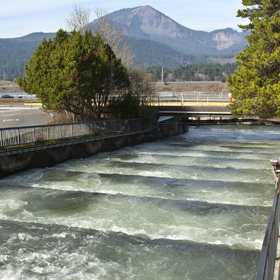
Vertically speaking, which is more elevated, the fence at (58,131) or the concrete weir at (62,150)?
the fence at (58,131)

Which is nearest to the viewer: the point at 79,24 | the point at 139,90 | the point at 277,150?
the point at 277,150

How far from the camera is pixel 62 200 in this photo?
1435cm

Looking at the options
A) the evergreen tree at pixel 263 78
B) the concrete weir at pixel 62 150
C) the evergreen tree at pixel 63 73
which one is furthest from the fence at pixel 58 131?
the evergreen tree at pixel 263 78

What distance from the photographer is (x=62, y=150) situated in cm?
2158

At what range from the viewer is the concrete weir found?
17906 millimetres

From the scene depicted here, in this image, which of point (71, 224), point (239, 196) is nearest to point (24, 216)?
point (71, 224)

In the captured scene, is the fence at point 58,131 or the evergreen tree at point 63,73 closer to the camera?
the fence at point 58,131

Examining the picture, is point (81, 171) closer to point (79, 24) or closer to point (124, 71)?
point (124, 71)

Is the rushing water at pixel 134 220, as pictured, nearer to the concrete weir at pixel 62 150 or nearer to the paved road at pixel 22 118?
→ the concrete weir at pixel 62 150

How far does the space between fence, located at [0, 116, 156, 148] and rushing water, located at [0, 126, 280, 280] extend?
171 cm

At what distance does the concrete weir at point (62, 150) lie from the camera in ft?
58.7

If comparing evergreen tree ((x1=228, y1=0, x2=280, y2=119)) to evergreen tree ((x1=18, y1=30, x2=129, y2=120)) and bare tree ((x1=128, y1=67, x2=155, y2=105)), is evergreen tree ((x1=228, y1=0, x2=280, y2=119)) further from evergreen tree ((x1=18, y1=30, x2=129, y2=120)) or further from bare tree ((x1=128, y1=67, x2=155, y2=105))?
bare tree ((x1=128, y1=67, x2=155, y2=105))

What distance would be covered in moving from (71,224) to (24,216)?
1838 millimetres

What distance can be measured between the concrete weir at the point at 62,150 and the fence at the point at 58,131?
48 centimetres
